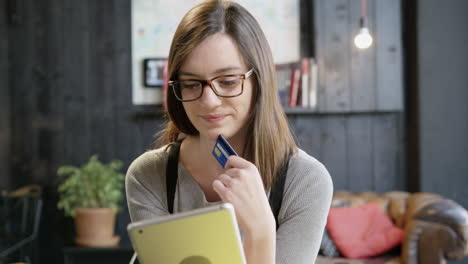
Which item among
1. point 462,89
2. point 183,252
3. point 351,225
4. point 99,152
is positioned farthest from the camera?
point 99,152

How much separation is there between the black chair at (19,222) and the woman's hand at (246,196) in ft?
10.2

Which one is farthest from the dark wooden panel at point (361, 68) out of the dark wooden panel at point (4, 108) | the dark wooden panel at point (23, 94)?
the dark wooden panel at point (4, 108)

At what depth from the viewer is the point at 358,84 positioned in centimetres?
416

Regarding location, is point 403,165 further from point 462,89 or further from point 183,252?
point 183,252

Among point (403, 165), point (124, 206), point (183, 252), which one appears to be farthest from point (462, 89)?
point (183, 252)

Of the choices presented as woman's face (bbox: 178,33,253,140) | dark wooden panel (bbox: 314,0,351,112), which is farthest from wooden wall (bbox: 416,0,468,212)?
woman's face (bbox: 178,33,253,140)

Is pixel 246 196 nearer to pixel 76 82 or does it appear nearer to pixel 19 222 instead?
pixel 19 222

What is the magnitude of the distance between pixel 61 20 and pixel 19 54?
411 mm

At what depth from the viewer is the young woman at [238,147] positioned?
1.09 meters

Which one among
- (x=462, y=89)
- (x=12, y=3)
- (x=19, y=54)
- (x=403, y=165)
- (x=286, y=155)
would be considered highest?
(x=12, y=3)

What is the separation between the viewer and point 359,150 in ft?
14.2

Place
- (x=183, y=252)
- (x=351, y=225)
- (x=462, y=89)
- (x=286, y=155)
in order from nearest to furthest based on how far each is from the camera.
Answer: (x=183, y=252) → (x=286, y=155) → (x=351, y=225) → (x=462, y=89)

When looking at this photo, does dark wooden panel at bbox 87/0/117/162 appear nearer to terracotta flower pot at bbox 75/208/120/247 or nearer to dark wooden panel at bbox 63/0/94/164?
dark wooden panel at bbox 63/0/94/164

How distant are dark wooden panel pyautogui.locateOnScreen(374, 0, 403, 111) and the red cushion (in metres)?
0.79
